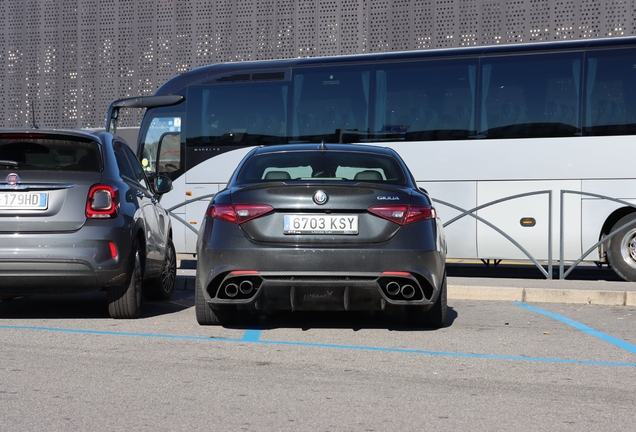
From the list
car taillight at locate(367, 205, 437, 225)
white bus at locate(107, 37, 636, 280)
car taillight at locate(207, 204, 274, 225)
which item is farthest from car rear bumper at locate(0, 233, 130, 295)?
white bus at locate(107, 37, 636, 280)

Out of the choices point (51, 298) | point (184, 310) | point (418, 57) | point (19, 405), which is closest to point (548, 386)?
point (19, 405)

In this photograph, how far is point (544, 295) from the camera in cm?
1005

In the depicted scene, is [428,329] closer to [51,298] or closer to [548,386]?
[548,386]

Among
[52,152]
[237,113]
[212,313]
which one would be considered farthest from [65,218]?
[237,113]

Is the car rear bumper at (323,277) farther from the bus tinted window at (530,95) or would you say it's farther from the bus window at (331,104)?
the bus window at (331,104)

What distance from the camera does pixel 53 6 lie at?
66812mm

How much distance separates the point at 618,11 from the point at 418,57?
44264 mm

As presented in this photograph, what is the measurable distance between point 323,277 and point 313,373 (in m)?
1.35

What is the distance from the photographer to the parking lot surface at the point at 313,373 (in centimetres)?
409

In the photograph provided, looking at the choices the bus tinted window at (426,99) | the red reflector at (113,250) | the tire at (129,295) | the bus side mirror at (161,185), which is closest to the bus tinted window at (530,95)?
the bus tinted window at (426,99)

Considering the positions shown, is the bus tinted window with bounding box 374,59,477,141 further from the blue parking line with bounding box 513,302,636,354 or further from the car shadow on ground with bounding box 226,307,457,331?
the car shadow on ground with bounding box 226,307,457,331

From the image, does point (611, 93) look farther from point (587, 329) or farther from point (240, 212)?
point (240, 212)

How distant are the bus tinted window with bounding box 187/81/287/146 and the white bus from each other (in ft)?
0.06

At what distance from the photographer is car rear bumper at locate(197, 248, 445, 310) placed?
21.2 feet
